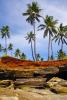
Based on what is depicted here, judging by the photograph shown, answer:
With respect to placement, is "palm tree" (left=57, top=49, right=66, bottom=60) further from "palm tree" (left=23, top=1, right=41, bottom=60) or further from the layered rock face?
the layered rock face

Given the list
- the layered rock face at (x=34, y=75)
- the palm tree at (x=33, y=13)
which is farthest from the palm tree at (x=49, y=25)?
the layered rock face at (x=34, y=75)

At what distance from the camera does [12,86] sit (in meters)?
29.5

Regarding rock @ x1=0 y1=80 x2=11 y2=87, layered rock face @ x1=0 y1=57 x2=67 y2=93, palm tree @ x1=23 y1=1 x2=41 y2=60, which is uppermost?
palm tree @ x1=23 y1=1 x2=41 y2=60

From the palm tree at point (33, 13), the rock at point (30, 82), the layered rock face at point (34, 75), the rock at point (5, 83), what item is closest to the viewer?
the layered rock face at point (34, 75)

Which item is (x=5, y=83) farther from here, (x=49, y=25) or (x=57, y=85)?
(x=49, y=25)

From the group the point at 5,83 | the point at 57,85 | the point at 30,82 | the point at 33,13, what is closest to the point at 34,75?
the point at 30,82

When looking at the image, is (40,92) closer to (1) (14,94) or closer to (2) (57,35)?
(1) (14,94)

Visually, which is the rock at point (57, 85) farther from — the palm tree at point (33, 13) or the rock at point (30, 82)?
the palm tree at point (33, 13)

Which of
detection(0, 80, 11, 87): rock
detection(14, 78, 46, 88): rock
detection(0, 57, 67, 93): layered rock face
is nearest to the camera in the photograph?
detection(0, 57, 67, 93): layered rock face

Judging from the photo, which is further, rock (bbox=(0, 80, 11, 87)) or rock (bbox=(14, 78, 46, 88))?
rock (bbox=(0, 80, 11, 87))

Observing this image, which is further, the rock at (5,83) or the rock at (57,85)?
the rock at (5,83)

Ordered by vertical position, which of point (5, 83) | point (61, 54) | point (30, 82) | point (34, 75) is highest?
point (34, 75)

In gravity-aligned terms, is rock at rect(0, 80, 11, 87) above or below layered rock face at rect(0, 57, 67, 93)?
below

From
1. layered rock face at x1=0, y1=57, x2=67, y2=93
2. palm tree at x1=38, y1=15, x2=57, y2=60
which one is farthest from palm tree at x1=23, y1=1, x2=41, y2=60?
layered rock face at x1=0, y1=57, x2=67, y2=93
